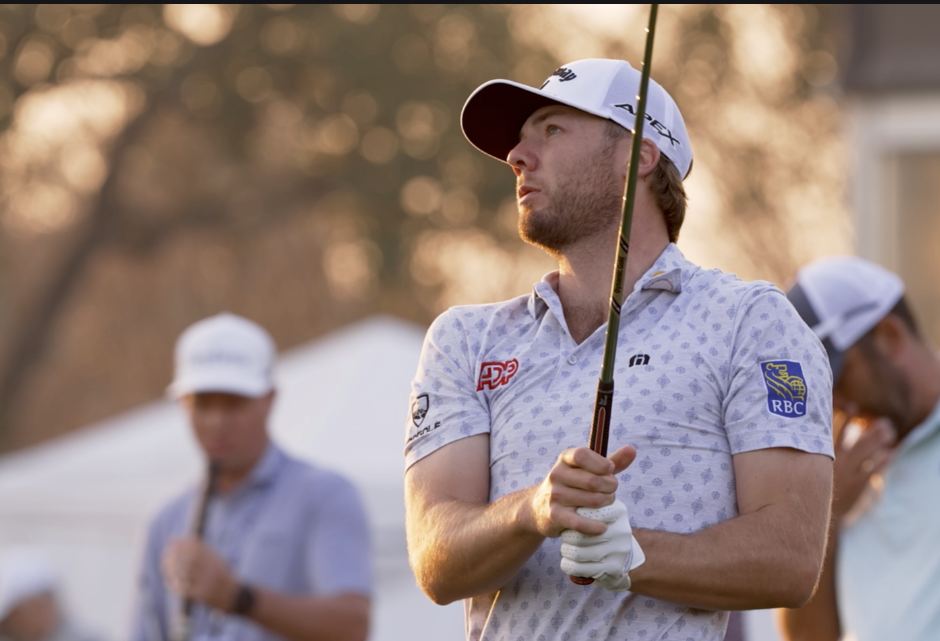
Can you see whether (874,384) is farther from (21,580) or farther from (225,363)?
(21,580)

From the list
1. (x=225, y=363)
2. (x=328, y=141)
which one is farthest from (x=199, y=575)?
(x=328, y=141)

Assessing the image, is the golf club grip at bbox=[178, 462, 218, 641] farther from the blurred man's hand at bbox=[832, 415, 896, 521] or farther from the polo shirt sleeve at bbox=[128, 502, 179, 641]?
the blurred man's hand at bbox=[832, 415, 896, 521]

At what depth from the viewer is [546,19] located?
16344 millimetres

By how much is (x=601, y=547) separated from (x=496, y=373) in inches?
19.7

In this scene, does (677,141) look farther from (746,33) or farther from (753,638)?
(746,33)

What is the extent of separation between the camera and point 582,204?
2334 millimetres

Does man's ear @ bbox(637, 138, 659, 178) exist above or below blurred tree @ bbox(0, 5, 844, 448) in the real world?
below

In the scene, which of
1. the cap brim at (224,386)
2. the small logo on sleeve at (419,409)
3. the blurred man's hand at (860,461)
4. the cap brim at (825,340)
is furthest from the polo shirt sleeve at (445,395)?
the cap brim at (224,386)

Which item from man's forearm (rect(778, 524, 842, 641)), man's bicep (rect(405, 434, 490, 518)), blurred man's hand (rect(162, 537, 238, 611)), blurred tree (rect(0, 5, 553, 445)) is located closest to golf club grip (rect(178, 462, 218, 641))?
blurred man's hand (rect(162, 537, 238, 611))

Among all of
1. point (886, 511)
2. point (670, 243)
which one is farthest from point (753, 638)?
point (670, 243)

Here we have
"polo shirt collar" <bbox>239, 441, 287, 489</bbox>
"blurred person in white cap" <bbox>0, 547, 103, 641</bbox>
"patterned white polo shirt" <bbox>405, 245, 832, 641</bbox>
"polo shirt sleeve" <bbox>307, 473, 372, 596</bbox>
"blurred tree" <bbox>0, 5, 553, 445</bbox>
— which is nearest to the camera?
"patterned white polo shirt" <bbox>405, 245, 832, 641</bbox>

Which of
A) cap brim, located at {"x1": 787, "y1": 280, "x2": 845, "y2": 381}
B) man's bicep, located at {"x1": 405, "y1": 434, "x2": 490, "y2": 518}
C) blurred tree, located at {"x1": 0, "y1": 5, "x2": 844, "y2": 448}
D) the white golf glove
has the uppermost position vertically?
blurred tree, located at {"x1": 0, "y1": 5, "x2": 844, "y2": 448}

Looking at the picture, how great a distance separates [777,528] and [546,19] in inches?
584

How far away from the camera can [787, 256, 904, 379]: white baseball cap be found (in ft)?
10.9
